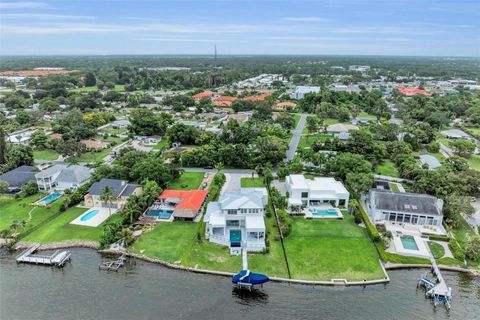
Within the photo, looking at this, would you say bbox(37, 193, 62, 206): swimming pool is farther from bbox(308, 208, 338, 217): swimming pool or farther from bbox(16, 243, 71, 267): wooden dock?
bbox(308, 208, 338, 217): swimming pool

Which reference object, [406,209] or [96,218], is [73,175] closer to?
[96,218]

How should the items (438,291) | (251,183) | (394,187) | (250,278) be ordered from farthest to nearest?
(251,183)
(394,187)
(250,278)
(438,291)

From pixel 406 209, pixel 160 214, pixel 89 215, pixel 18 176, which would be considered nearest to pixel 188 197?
pixel 160 214

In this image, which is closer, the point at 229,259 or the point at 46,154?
the point at 229,259

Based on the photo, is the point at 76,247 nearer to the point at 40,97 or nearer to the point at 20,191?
the point at 20,191

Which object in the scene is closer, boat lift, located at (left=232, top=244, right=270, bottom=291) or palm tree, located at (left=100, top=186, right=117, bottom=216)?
boat lift, located at (left=232, top=244, right=270, bottom=291)

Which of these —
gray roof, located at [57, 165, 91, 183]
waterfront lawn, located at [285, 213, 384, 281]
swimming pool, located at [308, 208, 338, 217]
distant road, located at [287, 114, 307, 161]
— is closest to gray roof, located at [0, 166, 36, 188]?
gray roof, located at [57, 165, 91, 183]

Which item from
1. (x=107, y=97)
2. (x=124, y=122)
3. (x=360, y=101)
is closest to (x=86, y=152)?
(x=124, y=122)
